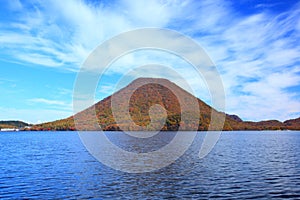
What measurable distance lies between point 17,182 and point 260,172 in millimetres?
39116

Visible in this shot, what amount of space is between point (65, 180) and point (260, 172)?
106ft

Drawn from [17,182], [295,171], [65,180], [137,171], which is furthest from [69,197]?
[295,171]

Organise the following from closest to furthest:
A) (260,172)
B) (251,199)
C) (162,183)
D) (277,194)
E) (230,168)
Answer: (251,199) → (277,194) → (162,183) → (260,172) → (230,168)

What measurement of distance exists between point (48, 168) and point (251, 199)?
37802 mm

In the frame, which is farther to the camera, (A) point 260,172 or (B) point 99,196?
(A) point 260,172

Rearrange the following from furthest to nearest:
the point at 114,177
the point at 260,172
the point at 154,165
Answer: the point at 154,165
the point at 260,172
the point at 114,177

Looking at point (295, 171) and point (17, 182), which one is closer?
point (17, 182)

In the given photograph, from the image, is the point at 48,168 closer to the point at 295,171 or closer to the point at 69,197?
the point at 69,197

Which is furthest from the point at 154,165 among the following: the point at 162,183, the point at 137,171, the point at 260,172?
the point at 260,172

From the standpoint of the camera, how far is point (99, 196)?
32.1m

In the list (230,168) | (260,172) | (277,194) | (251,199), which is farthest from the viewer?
(230,168)

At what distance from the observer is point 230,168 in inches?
2016

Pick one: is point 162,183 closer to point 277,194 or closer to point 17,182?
point 277,194

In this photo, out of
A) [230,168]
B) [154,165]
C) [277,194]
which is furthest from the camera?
[154,165]
